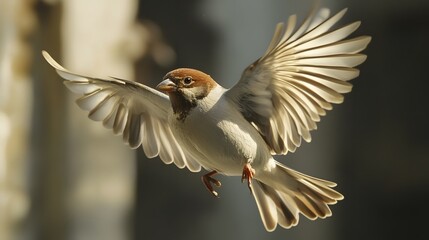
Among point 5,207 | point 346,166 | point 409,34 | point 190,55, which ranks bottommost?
point 5,207

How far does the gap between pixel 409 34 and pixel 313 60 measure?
6.87 feet

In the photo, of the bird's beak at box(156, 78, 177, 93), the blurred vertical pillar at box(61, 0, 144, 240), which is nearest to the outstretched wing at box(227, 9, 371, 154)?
the bird's beak at box(156, 78, 177, 93)

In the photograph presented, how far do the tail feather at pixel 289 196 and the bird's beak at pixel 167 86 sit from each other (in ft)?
0.89

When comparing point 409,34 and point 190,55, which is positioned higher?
point 409,34

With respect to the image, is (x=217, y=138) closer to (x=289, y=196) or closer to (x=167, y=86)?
(x=167, y=86)

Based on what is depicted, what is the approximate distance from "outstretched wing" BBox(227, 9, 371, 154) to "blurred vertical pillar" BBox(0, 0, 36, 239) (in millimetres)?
1164

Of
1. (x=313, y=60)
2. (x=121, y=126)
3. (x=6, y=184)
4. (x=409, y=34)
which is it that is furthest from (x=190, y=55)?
(x=313, y=60)

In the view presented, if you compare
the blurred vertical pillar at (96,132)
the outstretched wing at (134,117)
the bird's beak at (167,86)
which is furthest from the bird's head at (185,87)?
the blurred vertical pillar at (96,132)

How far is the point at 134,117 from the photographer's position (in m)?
1.60

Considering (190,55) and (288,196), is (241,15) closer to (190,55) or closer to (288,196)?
(190,55)

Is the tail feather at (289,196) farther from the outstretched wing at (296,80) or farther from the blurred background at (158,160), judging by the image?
the blurred background at (158,160)

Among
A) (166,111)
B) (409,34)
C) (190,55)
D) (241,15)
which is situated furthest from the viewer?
(409,34)

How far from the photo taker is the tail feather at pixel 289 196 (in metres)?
1.53

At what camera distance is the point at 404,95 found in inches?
133
